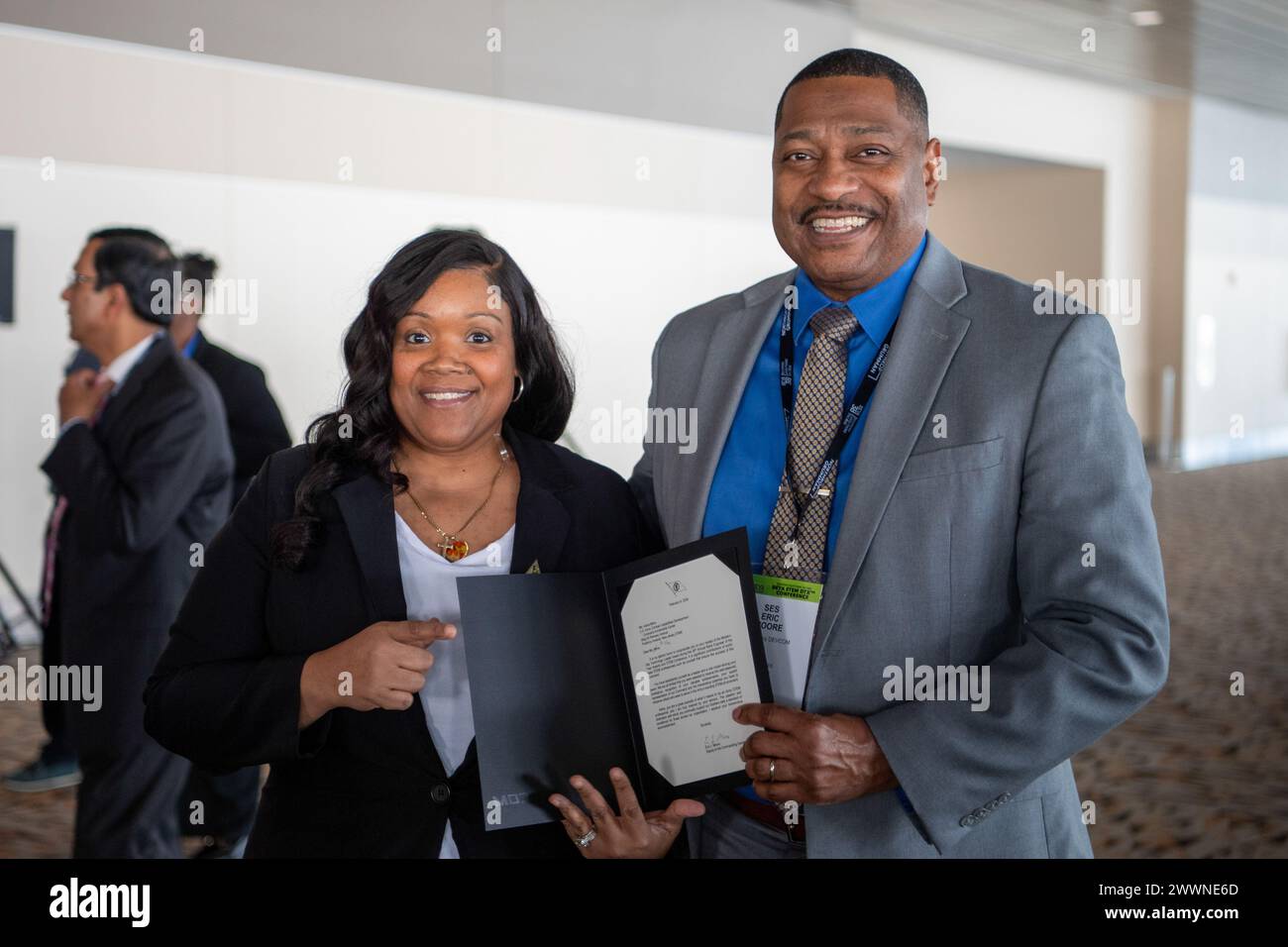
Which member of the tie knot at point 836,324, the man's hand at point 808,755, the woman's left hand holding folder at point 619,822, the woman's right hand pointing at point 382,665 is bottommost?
the woman's left hand holding folder at point 619,822

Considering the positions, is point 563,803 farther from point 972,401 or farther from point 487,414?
point 972,401

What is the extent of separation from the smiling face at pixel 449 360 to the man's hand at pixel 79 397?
2.13 meters

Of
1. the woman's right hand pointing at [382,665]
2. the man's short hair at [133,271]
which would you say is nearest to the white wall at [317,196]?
the man's short hair at [133,271]

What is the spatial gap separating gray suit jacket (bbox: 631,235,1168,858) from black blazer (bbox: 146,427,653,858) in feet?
1.81

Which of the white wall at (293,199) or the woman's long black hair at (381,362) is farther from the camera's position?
the white wall at (293,199)

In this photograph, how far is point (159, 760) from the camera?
3750 mm

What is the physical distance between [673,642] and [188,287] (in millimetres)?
3504

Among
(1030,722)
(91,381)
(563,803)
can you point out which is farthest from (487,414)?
(91,381)

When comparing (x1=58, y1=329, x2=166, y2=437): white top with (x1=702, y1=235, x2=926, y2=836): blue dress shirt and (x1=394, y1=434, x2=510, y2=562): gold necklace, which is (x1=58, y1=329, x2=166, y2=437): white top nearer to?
(x1=394, y1=434, x2=510, y2=562): gold necklace

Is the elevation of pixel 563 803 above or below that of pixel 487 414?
below

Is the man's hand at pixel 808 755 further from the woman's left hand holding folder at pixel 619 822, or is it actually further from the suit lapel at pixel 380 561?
the suit lapel at pixel 380 561

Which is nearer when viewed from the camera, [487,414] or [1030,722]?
[1030,722]

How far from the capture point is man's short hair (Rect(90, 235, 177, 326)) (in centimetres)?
389

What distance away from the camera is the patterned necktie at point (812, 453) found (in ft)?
6.12
